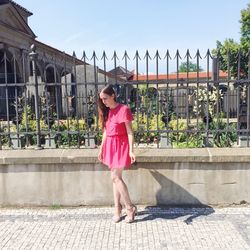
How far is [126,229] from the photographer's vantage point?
4262mm

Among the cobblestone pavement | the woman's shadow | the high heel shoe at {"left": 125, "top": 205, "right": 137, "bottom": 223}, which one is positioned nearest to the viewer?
Answer: the cobblestone pavement

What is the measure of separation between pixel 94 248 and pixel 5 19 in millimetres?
23378

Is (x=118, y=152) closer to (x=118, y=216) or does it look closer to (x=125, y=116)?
(x=125, y=116)

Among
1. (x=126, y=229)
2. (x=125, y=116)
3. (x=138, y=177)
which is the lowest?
(x=126, y=229)

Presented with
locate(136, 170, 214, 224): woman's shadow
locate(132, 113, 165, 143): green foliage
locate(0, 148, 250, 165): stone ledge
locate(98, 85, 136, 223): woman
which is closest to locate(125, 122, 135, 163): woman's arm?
locate(98, 85, 136, 223): woman

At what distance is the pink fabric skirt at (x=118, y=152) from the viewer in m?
4.35

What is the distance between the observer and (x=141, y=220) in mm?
4559

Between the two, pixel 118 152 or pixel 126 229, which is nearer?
pixel 126 229

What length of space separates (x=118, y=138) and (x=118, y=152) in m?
0.17

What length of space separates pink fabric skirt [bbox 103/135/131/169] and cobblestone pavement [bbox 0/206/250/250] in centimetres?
78

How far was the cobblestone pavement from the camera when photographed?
384 cm

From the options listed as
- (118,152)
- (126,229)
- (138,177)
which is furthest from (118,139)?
(126,229)

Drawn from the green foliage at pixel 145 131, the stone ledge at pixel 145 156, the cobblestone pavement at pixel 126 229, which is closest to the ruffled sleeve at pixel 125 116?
the stone ledge at pixel 145 156

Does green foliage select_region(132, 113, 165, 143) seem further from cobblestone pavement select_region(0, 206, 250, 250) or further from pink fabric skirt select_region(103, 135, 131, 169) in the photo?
cobblestone pavement select_region(0, 206, 250, 250)
